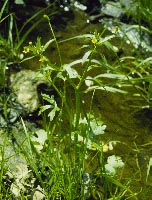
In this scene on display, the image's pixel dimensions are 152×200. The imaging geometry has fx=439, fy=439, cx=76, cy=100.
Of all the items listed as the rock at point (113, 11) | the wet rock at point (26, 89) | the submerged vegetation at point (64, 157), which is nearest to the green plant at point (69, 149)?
the submerged vegetation at point (64, 157)

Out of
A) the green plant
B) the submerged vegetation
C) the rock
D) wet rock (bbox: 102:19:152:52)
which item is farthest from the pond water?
the rock

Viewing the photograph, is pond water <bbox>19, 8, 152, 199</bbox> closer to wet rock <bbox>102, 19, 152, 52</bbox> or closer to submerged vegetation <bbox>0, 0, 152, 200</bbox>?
submerged vegetation <bbox>0, 0, 152, 200</bbox>

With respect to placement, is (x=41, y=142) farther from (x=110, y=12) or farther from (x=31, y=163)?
(x=110, y=12)

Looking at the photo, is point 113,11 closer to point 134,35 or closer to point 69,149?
point 134,35

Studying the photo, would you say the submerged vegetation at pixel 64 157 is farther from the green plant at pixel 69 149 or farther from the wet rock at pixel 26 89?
the wet rock at pixel 26 89

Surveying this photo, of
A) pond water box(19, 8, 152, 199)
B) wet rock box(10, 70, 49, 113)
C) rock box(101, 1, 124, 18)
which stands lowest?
pond water box(19, 8, 152, 199)

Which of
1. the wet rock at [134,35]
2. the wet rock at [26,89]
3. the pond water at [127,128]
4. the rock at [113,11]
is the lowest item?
the pond water at [127,128]

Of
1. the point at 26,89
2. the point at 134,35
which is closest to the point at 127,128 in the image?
the point at 26,89

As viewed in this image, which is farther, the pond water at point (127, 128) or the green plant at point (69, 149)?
the pond water at point (127, 128)
